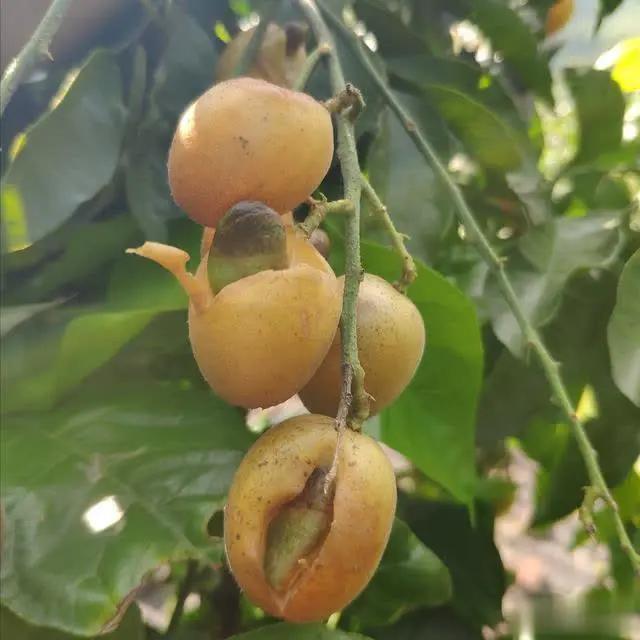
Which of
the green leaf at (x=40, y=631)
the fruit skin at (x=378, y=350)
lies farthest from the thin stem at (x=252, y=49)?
the green leaf at (x=40, y=631)

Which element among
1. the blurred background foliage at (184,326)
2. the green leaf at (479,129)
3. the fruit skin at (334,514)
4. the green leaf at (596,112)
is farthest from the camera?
the green leaf at (596,112)

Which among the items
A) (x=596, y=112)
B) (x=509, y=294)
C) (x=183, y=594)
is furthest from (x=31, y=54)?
(x=596, y=112)

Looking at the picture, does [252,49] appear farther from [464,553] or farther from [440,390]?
[464,553]

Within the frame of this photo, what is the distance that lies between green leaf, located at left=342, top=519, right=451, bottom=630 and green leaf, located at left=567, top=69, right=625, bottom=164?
324 mm

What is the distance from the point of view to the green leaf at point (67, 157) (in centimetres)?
35

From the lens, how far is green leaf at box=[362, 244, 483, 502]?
374mm

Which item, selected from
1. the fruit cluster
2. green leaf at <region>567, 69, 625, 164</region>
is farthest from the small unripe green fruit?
green leaf at <region>567, 69, 625, 164</region>

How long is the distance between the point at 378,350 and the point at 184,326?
119 mm

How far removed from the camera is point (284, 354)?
0.79ft

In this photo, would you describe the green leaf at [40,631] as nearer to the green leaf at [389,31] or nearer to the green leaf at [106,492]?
the green leaf at [106,492]

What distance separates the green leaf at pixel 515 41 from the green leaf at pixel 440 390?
0.22 m

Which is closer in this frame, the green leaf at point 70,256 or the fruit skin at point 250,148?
the fruit skin at point 250,148

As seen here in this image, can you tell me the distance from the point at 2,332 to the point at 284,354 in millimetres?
181

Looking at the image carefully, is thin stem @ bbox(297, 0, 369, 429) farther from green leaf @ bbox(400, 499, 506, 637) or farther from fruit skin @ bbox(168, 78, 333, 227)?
green leaf @ bbox(400, 499, 506, 637)
